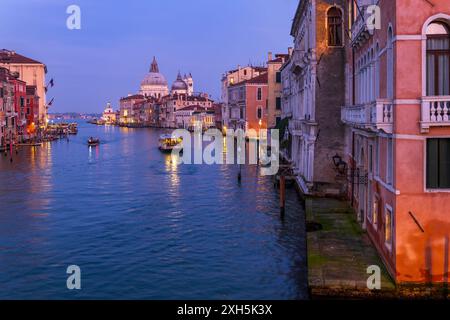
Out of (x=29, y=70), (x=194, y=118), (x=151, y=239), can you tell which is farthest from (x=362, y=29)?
(x=194, y=118)

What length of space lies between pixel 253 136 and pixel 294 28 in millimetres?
33831

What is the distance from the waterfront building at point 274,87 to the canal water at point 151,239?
27.6 metres

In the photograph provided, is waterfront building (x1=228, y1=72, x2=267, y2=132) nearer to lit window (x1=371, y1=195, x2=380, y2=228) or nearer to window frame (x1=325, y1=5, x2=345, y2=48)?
window frame (x1=325, y1=5, x2=345, y2=48)

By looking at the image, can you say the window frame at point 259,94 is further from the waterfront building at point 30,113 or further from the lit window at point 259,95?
the waterfront building at point 30,113

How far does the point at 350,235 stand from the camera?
15.3 m

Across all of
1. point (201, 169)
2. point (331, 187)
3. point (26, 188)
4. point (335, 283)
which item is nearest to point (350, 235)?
point (335, 283)

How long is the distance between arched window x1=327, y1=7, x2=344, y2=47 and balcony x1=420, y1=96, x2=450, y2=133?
37.3 ft

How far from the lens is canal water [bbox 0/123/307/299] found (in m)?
13.8

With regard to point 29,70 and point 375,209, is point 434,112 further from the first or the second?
point 29,70

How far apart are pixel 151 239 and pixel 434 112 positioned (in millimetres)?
10463

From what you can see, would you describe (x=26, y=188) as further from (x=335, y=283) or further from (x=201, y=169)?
(x=335, y=283)

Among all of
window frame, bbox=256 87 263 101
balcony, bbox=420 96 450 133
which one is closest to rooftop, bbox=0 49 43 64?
window frame, bbox=256 87 263 101

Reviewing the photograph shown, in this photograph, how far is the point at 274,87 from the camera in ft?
202
